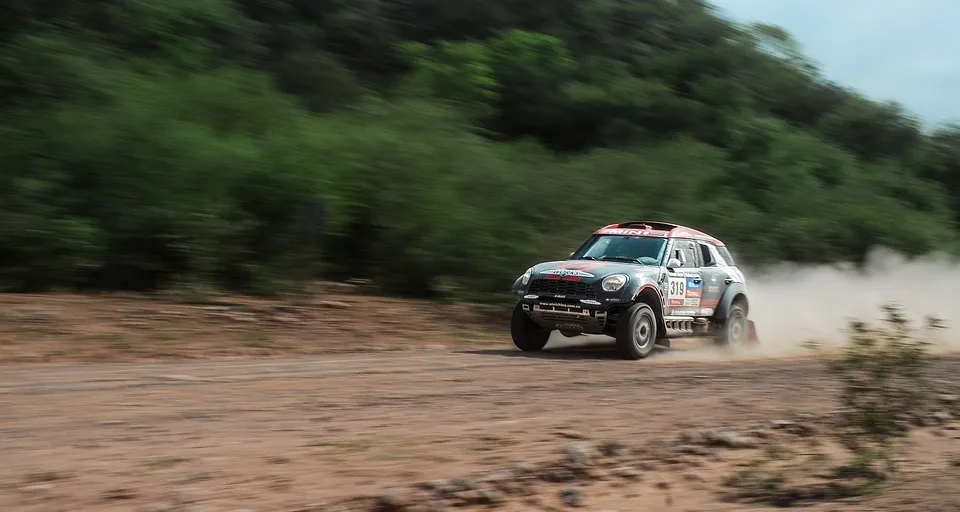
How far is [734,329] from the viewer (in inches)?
632

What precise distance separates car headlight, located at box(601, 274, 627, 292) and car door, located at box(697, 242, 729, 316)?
230cm

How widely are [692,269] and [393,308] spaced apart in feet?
19.0

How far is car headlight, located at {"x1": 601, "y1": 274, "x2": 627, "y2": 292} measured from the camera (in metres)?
13.5

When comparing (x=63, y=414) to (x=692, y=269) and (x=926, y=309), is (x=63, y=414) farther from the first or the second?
(x=926, y=309)

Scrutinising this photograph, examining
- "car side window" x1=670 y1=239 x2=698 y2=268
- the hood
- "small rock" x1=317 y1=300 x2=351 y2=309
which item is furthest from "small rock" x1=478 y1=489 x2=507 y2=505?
"small rock" x1=317 y1=300 x2=351 y2=309

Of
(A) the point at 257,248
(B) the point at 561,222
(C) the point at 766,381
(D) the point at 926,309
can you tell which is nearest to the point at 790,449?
(C) the point at 766,381

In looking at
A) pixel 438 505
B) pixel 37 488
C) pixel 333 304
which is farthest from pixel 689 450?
pixel 333 304

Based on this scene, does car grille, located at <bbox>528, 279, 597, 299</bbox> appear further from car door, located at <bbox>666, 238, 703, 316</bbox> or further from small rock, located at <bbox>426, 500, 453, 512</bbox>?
small rock, located at <bbox>426, 500, 453, 512</bbox>

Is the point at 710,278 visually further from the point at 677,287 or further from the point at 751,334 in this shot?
the point at 751,334

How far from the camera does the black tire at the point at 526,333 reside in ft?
47.5

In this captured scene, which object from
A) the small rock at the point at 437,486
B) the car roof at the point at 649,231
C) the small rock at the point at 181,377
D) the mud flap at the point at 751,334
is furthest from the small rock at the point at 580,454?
the mud flap at the point at 751,334

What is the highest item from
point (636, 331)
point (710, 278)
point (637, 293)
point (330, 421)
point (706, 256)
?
point (706, 256)

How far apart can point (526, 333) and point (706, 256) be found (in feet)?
10.9

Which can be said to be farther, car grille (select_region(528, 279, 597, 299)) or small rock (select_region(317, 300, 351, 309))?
small rock (select_region(317, 300, 351, 309))
